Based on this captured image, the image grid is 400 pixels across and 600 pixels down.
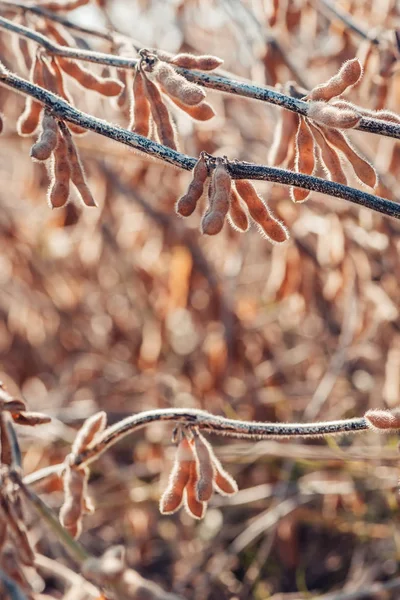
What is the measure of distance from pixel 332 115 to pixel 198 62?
0.74 feet

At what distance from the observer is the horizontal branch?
1.01 metres

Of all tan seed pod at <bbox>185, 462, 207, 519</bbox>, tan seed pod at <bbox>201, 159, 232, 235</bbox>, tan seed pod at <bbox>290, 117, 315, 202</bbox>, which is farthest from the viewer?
tan seed pod at <bbox>185, 462, 207, 519</bbox>

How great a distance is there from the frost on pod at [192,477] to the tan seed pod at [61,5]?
849 mm

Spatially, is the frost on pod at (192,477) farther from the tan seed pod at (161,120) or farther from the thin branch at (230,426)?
the tan seed pod at (161,120)

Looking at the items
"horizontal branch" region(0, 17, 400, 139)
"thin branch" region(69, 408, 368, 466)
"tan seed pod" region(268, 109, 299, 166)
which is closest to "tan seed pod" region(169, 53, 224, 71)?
"horizontal branch" region(0, 17, 400, 139)

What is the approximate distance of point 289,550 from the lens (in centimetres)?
233

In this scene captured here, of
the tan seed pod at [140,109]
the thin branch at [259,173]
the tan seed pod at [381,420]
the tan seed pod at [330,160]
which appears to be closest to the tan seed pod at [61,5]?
the tan seed pod at [140,109]

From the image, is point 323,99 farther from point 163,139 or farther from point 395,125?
point 163,139

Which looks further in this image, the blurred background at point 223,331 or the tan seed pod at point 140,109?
the blurred background at point 223,331

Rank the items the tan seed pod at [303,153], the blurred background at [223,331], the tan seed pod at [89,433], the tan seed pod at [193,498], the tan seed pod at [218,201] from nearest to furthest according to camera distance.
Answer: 1. the tan seed pod at [218,201]
2. the tan seed pod at [303,153]
3. the tan seed pod at [193,498]
4. the tan seed pod at [89,433]
5. the blurred background at [223,331]

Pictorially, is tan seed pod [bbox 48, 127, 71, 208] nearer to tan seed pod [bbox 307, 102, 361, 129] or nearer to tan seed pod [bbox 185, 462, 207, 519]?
tan seed pod [bbox 307, 102, 361, 129]

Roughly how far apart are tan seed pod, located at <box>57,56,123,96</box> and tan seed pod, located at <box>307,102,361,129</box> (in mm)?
376

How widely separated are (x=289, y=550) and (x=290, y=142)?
1.41 metres

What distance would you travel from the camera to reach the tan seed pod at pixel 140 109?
1133 millimetres
